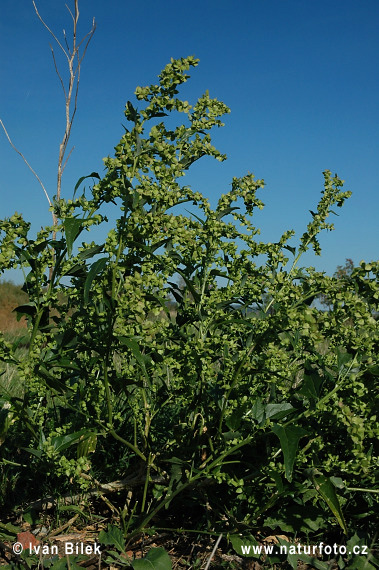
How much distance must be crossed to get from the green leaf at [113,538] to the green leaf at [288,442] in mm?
901

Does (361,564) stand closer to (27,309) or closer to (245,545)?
(245,545)

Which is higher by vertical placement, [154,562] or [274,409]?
[274,409]

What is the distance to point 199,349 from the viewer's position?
7.27ft

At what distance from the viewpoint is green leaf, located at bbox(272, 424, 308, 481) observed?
5.79ft

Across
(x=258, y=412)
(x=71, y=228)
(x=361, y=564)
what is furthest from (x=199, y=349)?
(x=361, y=564)

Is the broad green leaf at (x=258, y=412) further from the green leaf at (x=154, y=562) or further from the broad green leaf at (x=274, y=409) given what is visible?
the green leaf at (x=154, y=562)

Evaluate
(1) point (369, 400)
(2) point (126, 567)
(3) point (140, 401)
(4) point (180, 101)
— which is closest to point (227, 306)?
(3) point (140, 401)

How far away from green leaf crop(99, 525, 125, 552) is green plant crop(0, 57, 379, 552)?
0.07 meters

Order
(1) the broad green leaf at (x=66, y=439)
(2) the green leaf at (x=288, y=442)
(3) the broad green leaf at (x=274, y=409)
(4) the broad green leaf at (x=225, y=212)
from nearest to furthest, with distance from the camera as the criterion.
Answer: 1. (2) the green leaf at (x=288, y=442)
2. (3) the broad green leaf at (x=274, y=409)
3. (1) the broad green leaf at (x=66, y=439)
4. (4) the broad green leaf at (x=225, y=212)

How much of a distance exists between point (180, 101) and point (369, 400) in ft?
4.85

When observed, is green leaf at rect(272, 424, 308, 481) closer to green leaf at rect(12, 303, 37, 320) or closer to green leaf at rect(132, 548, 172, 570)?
green leaf at rect(132, 548, 172, 570)

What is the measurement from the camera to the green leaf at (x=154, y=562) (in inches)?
84.3

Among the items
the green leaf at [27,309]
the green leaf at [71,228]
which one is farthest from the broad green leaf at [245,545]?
the green leaf at [71,228]

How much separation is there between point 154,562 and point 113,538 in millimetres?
219
